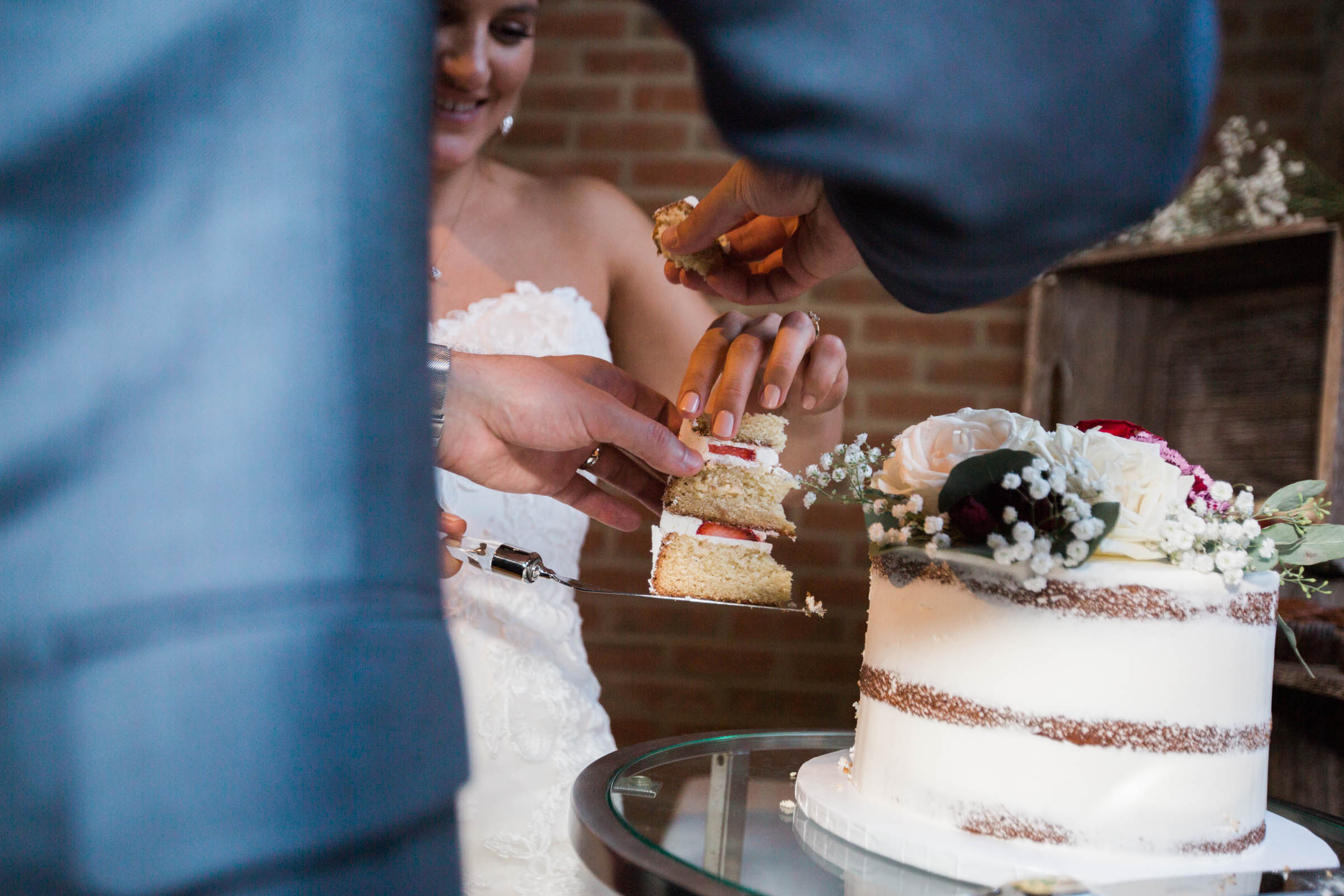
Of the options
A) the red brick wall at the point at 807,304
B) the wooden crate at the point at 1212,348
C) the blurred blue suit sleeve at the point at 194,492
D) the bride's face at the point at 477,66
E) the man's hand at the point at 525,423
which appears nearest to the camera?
the blurred blue suit sleeve at the point at 194,492

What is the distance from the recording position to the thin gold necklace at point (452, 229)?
196 cm

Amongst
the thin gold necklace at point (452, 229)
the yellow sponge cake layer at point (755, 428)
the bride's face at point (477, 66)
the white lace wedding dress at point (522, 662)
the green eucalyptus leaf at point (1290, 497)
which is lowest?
the white lace wedding dress at point (522, 662)

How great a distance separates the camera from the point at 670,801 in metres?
0.88

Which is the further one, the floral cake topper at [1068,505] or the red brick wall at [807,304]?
the red brick wall at [807,304]

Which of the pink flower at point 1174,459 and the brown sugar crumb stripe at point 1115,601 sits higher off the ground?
the pink flower at point 1174,459

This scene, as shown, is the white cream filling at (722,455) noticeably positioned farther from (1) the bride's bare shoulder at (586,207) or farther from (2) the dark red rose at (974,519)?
(1) the bride's bare shoulder at (586,207)

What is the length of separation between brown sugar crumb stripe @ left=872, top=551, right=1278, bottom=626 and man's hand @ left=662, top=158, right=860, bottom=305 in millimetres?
311

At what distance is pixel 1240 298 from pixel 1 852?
234 cm

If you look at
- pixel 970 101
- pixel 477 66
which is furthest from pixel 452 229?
pixel 970 101

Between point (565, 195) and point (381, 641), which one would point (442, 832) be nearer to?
point (381, 641)

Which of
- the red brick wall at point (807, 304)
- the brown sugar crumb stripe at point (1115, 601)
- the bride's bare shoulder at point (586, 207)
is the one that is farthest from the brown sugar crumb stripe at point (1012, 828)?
the red brick wall at point (807, 304)

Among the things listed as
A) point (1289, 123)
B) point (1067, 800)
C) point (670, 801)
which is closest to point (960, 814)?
point (1067, 800)

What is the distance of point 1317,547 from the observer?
0.87 m

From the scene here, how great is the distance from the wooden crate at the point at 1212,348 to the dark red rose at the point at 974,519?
1.19 meters
